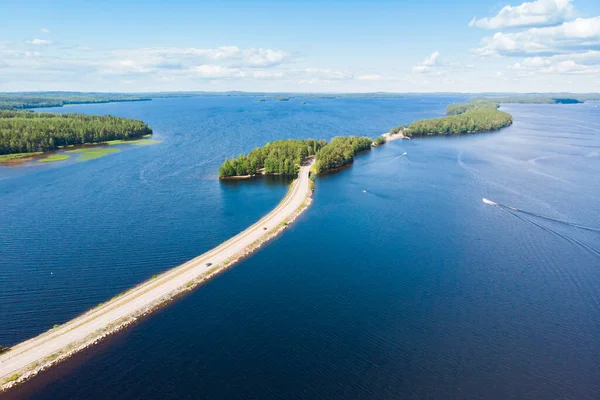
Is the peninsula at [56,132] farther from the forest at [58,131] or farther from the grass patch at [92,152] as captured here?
the grass patch at [92,152]

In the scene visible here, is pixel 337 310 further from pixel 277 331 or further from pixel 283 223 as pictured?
pixel 283 223

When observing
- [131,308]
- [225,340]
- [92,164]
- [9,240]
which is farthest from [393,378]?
[92,164]

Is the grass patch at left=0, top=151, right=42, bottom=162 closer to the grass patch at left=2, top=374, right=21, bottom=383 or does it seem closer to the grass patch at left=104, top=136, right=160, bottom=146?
the grass patch at left=104, top=136, right=160, bottom=146

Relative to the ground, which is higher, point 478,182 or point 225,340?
point 478,182

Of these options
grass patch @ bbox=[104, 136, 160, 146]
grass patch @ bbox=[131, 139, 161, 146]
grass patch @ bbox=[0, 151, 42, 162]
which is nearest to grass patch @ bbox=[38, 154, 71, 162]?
grass patch @ bbox=[0, 151, 42, 162]

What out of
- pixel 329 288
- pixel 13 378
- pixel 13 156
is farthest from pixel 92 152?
pixel 329 288

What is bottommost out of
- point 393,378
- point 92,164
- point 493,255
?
point 393,378
